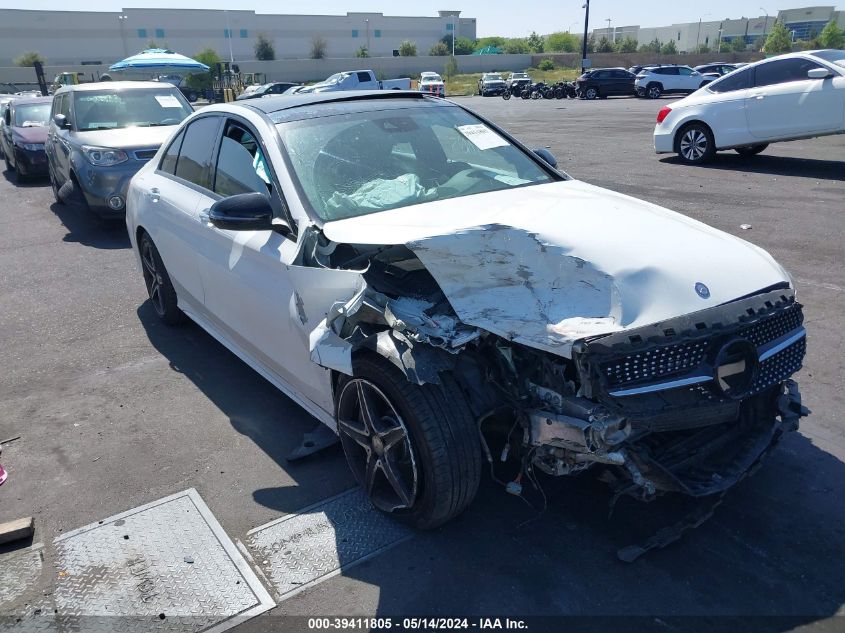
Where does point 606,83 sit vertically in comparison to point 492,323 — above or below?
below

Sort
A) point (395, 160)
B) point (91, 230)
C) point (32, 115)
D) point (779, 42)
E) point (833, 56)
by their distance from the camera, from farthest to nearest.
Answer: point (779, 42)
point (32, 115)
point (833, 56)
point (91, 230)
point (395, 160)

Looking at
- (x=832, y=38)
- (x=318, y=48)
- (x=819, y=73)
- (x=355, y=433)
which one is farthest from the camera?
(x=318, y=48)

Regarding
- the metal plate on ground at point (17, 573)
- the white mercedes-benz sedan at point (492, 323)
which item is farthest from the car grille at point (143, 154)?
the metal plate on ground at point (17, 573)

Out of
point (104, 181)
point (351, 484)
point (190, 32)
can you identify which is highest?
point (190, 32)

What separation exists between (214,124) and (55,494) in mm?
2472

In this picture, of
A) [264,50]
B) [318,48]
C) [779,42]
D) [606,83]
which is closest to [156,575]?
[606,83]

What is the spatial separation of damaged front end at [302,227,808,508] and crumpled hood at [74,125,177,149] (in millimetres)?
7178

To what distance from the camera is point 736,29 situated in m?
140

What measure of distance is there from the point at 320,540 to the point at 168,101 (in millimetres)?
9207

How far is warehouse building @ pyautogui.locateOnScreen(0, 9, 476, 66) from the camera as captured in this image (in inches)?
3243

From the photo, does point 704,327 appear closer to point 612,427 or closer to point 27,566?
point 612,427

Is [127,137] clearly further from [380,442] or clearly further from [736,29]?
[736,29]

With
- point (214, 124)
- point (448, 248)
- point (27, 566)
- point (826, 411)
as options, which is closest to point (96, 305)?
point (214, 124)

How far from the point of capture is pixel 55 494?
3.56 metres
